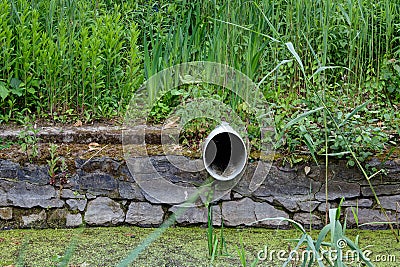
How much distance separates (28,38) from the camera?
141 inches

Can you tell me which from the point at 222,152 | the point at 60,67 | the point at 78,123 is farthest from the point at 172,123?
the point at 60,67

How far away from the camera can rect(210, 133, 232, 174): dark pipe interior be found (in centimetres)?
304

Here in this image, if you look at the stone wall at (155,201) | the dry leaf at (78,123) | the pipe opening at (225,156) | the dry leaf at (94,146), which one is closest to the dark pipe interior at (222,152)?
the pipe opening at (225,156)

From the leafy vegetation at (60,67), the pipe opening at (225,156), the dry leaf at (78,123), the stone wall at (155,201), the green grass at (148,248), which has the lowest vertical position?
the green grass at (148,248)

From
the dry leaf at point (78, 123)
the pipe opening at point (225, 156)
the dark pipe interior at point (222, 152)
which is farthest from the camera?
the dry leaf at point (78, 123)

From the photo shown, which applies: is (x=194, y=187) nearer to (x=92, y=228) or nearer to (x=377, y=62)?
(x=92, y=228)

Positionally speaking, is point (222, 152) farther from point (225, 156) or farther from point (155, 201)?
point (155, 201)

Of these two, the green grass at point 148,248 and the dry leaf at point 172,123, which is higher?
the dry leaf at point 172,123

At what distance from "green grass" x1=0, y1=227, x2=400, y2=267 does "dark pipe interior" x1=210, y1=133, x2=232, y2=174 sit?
34cm

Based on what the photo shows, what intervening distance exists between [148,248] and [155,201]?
0.39 metres

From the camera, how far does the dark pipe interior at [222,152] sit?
9.96 ft

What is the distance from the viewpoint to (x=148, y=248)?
2.78 metres

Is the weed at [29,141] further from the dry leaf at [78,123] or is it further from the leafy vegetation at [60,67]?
the dry leaf at [78,123]

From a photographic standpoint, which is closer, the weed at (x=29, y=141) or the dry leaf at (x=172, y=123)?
the weed at (x=29, y=141)
